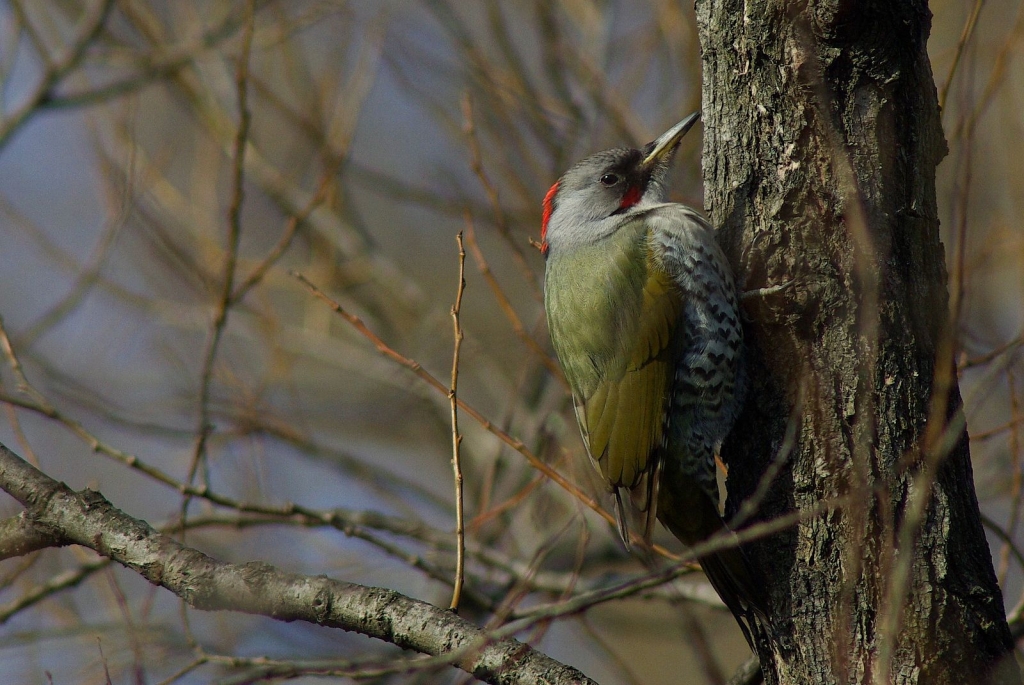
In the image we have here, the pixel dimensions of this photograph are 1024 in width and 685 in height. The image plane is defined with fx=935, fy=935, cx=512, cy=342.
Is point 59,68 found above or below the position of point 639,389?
above

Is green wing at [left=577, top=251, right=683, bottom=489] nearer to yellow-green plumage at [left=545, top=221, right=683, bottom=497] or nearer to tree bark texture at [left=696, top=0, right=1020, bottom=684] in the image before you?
yellow-green plumage at [left=545, top=221, right=683, bottom=497]

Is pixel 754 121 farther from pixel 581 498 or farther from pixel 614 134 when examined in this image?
pixel 614 134

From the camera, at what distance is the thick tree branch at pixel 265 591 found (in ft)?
7.84

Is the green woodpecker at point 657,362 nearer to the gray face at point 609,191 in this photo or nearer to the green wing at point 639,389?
the green wing at point 639,389

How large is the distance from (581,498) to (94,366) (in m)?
5.00

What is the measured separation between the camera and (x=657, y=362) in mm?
3598

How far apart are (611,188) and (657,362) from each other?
1.07 meters

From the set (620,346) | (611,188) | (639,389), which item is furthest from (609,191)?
(639,389)

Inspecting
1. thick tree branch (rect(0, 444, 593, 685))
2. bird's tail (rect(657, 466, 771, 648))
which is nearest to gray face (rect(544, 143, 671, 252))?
bird's tail (rect(657, 466, 771, 648))

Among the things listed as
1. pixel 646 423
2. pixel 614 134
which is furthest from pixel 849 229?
pixel 614 134

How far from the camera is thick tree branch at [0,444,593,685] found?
239cm

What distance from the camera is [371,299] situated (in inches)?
268

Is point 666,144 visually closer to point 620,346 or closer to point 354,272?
point 620,346

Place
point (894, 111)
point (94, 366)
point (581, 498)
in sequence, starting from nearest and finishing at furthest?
point (894, 111)
point (581, 498)
point (94, 366)
